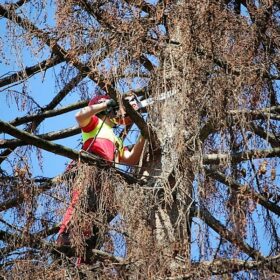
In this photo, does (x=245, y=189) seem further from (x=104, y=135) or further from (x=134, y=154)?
(x=104, y=135)

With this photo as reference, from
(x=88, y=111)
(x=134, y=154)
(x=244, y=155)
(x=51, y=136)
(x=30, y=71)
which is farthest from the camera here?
(x=51, y=136)

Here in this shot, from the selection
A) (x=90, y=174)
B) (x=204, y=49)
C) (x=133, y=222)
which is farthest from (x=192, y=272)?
(x=204, y=49)

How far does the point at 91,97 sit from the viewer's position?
6965mm

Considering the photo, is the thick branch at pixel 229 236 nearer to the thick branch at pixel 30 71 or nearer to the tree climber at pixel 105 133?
the tree climber at pixel 105 133

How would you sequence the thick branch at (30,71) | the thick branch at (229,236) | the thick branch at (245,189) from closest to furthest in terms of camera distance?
the thick branch at (229,236) → the thick branch at (245,189) → the thick branch at (30,71)

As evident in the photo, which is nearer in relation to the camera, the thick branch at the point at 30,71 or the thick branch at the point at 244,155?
the thick branch at the point at 244,155

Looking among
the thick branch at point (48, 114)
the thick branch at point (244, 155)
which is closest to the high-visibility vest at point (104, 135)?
the thick branch at point (48, 114)

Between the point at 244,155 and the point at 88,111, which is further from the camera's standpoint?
A: the point at 88,111

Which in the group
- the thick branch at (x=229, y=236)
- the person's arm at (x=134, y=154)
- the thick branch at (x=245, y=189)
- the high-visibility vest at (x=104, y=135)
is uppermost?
the high-visibility vest at (x=104, y=135)

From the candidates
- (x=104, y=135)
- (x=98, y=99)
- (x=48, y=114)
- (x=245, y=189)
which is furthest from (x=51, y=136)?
(x=245, y=189)

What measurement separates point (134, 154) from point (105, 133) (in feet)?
0.93

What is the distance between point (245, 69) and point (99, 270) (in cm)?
154

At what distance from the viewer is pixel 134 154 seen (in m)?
7.32

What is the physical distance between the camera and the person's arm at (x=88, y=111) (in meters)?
6.92
